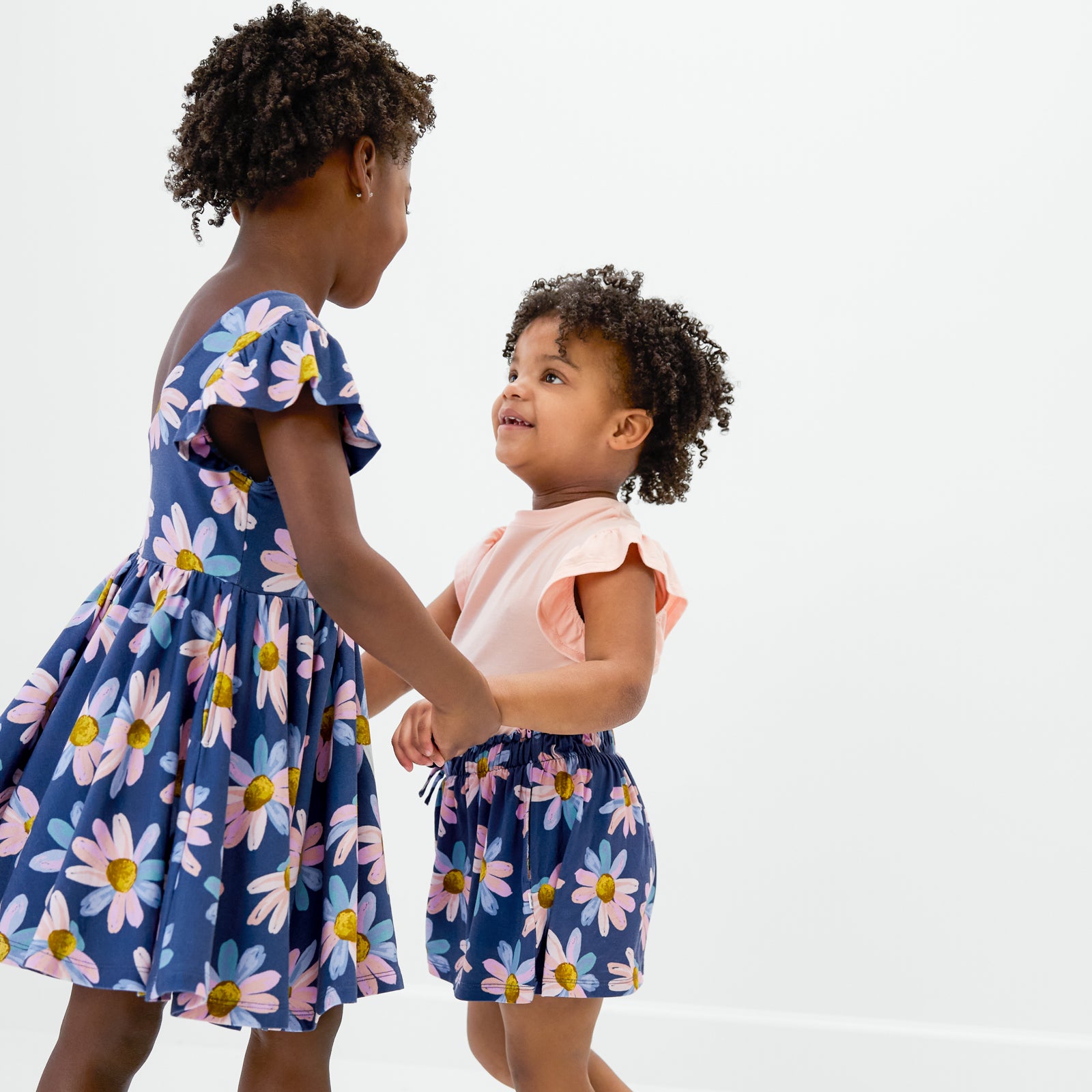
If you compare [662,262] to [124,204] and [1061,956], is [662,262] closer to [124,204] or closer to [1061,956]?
[124,204]

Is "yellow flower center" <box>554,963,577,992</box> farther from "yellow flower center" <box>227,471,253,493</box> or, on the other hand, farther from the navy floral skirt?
"yellow flower center" <box>227,471,253,493</box>

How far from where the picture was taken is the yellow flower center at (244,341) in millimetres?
871

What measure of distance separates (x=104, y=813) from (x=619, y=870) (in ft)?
1.57

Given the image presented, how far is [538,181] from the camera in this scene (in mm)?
2121

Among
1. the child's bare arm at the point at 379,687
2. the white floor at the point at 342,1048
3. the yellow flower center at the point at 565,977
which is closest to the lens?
the yellow flower center at the point at 565,977

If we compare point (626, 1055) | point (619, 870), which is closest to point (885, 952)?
point (626, 1055)

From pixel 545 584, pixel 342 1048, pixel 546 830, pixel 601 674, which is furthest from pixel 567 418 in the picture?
pixel 342 1048

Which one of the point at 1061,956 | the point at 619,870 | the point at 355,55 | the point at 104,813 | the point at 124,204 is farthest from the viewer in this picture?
the point at 124,204

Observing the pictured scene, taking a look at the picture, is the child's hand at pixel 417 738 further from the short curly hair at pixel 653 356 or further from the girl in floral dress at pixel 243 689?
the short curly hair at pixel 653 356

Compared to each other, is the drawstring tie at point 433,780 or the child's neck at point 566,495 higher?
the child's neck at point 566,495

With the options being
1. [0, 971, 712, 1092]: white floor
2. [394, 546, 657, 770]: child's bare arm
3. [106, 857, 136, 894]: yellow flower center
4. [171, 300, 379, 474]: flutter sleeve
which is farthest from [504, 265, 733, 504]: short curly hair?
[0, 971, 712, 1092]: white floor

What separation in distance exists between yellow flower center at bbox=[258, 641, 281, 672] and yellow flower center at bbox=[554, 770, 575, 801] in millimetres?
330

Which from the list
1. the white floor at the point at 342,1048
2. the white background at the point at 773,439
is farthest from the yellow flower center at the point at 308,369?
the white floor at the point at 342,1048

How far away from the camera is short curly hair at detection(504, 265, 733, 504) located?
1260 mm
